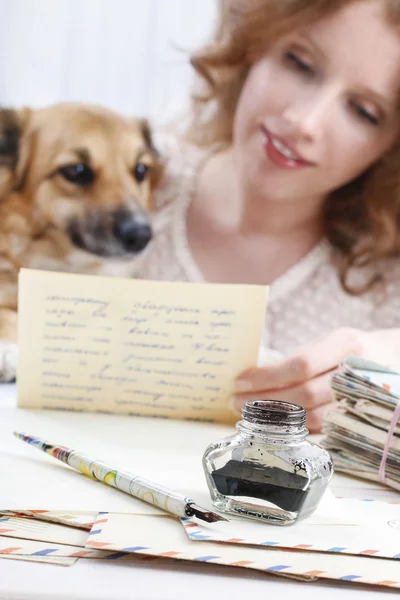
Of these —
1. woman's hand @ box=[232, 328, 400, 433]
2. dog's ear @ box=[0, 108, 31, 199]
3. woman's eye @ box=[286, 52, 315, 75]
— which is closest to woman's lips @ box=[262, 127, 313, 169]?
woman's eye @ box=[286, 52, 315, 75]

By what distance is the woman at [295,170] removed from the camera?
129 centimetres

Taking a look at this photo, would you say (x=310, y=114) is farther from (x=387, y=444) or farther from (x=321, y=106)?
(x=387, y=444)

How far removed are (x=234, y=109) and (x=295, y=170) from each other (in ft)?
0.60

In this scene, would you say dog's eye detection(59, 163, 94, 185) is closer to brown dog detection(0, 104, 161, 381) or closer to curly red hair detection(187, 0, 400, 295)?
brown dog detection(0, 104, 161, 381)

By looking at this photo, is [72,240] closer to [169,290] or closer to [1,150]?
[1,150]

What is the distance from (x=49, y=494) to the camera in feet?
1.64

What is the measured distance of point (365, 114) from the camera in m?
1.33

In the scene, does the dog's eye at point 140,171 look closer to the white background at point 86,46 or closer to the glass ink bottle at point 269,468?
the white background at point 86,46

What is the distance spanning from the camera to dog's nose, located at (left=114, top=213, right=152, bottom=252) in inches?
52.1

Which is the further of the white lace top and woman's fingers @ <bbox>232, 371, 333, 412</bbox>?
the white lace top

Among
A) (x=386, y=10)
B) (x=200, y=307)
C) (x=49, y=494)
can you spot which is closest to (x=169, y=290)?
(x=200, y=307)

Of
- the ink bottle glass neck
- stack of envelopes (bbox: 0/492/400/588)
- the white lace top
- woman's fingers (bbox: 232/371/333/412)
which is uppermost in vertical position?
the ink bottle glass neck

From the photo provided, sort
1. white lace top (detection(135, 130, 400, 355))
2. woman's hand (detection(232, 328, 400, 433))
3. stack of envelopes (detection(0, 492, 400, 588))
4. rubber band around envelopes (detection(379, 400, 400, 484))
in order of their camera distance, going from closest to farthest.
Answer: stack of envelopes (detection(0, 492, 400, 588)) → rubber band around envelopes (detection(379, 400, 400, 484)) → woman's hand (detection(232, 328, 400, 433)) → white lace top (detection(135, 130, 400, 355))

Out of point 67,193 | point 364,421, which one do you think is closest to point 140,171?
point 67,193
